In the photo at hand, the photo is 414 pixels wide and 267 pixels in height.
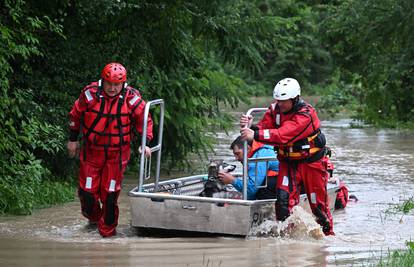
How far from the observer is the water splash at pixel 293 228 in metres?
10.4

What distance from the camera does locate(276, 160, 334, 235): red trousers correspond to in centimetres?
1058

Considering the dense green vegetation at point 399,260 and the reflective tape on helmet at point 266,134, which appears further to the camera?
the reflective tape on helmet at point 266,134

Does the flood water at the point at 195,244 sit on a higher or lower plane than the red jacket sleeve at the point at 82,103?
lower

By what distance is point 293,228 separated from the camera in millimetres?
10469

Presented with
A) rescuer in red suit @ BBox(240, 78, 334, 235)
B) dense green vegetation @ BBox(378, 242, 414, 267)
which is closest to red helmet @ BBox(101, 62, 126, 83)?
rescuer in red suit @ BBox(240, 78, 334, 235)

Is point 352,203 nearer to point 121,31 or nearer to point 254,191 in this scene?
point 254,191

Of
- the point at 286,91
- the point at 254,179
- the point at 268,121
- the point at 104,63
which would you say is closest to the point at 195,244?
the point at 254,179

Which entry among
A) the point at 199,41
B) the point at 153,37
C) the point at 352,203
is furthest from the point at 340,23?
the point at 352,203

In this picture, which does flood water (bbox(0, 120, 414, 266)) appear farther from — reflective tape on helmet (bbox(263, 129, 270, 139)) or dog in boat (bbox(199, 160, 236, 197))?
reflective tape on helmet (bbox(263, 129, 270, 139))

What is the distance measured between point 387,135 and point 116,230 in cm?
1632

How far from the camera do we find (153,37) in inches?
640

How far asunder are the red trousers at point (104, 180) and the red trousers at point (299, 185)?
1.73m

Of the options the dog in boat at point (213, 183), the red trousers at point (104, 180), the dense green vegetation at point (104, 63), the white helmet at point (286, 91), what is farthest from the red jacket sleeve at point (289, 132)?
the dense green vegetation at point (104, 63)

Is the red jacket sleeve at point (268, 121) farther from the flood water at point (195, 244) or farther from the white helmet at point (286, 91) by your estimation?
the flood water at point (195, 244)
